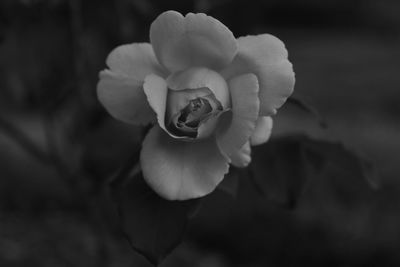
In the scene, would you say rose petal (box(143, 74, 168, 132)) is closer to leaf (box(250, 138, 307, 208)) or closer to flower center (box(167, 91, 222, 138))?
flower center (box(167, 91, 222, 138))

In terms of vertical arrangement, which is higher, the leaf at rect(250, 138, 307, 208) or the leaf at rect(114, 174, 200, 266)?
the leaf at rect(114, 174, 200, 266)

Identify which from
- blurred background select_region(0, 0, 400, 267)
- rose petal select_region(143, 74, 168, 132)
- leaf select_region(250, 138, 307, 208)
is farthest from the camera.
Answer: blurred background select_region(0, 0, 400, 267)

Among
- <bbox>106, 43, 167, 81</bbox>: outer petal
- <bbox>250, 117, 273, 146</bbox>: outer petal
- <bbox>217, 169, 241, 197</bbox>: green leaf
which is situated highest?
<bbox>106, 43, 167, 81</bbox>: outer petal

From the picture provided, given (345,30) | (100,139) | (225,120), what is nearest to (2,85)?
(100,139)

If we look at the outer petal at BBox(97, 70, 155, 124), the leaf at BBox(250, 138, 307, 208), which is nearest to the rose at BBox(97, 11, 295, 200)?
the outer petal at BBox(97, 70, 155, 124)

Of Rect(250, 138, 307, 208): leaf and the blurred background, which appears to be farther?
the blurred background

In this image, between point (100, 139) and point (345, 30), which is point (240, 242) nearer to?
point (100, 139)

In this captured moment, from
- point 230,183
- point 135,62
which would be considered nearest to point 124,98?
point 135,62

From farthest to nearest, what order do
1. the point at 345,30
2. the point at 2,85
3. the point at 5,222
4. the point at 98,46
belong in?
the point at 345,30 < the point at 5,222 < the point at 2,85 < the point at 98,46
